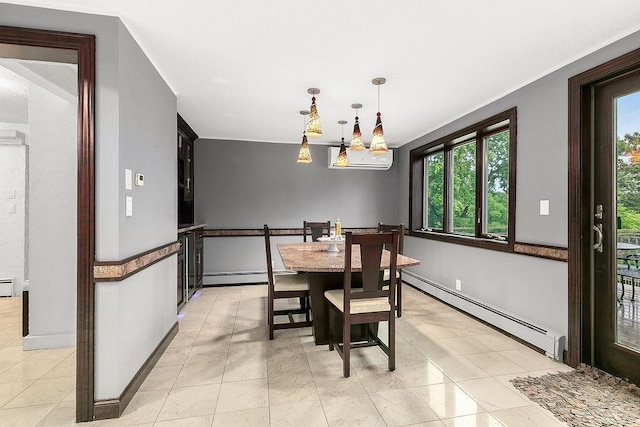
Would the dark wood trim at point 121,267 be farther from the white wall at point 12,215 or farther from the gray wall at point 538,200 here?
the white wall at point 12,215

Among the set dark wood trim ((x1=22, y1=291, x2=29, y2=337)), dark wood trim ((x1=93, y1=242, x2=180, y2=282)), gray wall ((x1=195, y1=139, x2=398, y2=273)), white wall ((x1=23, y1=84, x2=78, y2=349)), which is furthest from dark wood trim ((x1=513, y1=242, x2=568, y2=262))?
dark wood trim ((x1=22, y1=291, x2=29, y2=337))

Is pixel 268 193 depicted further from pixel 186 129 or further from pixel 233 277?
pixel 186 129

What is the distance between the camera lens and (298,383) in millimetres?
2102

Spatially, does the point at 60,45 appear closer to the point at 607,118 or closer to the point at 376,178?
the point at 607,118

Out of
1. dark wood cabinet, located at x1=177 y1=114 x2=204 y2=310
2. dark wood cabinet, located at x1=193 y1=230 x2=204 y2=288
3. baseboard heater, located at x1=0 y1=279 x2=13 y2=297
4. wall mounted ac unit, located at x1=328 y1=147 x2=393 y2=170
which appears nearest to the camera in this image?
dark wood cabinet, located at x1=177 y1=114 x2=204 y2=310

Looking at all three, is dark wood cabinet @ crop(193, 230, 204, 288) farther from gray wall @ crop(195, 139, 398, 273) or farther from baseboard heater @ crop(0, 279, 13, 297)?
baseboard heater @ crop(0, 279, 13, 297)

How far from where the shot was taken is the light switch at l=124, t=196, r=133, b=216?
6.16ft

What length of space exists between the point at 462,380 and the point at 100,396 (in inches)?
88.8

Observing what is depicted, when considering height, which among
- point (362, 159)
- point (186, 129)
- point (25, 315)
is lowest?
point (25, 315)

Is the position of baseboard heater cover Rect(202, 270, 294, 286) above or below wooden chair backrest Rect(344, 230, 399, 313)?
below

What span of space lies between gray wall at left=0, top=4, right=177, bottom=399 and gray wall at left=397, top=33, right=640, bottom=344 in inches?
123

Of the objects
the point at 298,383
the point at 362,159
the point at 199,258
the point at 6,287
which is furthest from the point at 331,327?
the point at 6,287

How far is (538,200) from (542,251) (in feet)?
1.44

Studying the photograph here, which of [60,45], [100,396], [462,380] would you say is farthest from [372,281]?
[60,45]
